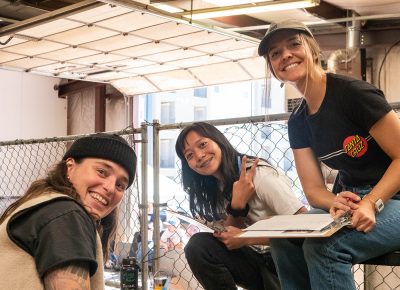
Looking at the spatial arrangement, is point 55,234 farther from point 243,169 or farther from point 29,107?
point 29,107

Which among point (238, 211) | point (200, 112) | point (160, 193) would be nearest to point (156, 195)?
point (160, 193)

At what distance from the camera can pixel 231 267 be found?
2592 millimetres

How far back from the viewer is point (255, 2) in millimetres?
3705

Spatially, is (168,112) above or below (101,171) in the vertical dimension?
above

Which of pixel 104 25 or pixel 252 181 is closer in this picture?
pixel 252 181

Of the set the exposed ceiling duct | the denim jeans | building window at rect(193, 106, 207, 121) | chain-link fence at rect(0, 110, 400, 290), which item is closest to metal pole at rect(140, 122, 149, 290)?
chain-link fence at rect(0, 110, 400, 290)

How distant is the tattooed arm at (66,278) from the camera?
1295mm

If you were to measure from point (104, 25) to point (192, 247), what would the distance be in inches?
92.1

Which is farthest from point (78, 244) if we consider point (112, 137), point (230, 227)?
point (230, 227)

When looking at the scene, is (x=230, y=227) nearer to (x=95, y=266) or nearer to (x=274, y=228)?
(x=274, y=228)

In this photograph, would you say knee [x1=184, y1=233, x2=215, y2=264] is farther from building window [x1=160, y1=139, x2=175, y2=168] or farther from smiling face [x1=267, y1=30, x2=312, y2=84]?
building window [x1=160, y1=139, x2=175, y2=168]

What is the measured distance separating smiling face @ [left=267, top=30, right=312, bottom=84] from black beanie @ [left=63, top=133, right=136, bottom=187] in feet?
2.50

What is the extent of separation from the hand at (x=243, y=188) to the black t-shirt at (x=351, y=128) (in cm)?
49

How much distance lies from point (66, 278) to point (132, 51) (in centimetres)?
411
